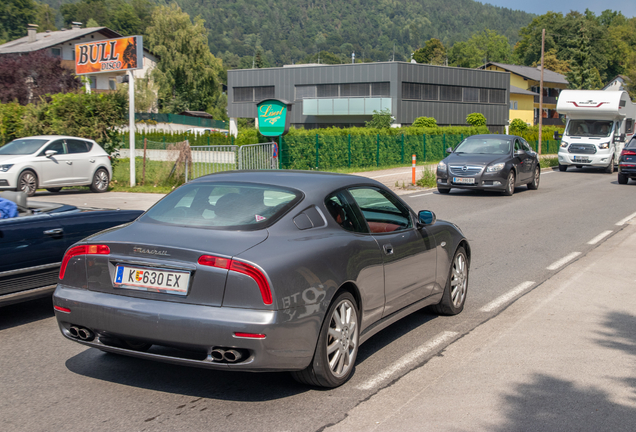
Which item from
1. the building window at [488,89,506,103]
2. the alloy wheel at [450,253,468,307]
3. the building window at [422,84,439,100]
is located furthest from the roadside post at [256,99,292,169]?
the building window at [488,89,506,103]

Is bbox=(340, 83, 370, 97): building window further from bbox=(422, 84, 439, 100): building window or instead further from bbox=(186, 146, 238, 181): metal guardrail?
bbox=(186, 146, 238, 181): metal guardrail

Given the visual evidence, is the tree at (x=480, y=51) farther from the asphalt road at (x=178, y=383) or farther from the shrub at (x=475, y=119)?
the asphalt road at (x=178, y=383)

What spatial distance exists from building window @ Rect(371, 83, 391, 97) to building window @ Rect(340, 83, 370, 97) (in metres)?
0.58

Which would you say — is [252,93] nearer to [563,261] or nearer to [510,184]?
[510,184]

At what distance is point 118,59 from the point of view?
22141mm

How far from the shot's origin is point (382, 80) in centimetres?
6128

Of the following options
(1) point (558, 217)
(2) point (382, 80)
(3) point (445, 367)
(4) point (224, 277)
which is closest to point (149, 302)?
(4) point (224, 277)

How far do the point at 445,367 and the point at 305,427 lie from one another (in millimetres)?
1509

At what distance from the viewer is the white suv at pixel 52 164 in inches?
688

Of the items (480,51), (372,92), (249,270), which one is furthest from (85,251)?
(480,51)

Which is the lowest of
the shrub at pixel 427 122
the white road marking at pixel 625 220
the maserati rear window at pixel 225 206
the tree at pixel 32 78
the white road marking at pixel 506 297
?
the white road marking at pixel 506 297

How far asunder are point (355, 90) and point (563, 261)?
182ft

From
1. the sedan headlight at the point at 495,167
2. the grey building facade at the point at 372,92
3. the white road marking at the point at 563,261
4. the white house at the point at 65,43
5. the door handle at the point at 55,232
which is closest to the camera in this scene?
the door handle at the point at 55,232

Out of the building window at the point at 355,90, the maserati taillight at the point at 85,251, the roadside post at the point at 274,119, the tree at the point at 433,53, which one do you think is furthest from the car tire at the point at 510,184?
the tree at the point at 433,53
